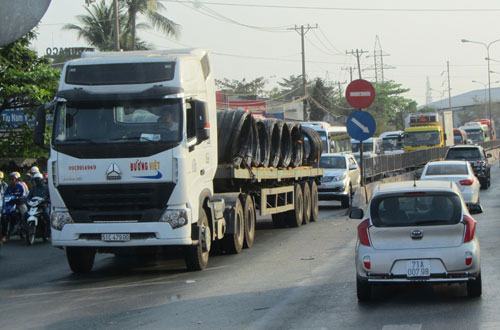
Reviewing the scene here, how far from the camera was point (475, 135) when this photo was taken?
8475 cm

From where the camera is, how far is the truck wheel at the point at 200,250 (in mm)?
14047

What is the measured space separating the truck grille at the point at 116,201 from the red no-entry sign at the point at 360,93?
12.3 meters

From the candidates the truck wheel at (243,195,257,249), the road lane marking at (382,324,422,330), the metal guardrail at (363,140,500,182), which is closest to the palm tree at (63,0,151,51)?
the metal guardrail at (363,140,500,182)

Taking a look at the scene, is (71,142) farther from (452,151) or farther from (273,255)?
(452,151)

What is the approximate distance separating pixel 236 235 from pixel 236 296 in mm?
4707

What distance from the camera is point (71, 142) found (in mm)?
13344

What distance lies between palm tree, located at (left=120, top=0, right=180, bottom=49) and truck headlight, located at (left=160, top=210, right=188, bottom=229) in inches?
1453

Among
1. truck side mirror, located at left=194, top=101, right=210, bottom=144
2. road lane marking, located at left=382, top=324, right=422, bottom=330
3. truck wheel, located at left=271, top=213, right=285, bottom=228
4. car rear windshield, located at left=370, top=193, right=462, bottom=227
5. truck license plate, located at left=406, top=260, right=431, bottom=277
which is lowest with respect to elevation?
truck wheel, located at left=271, top=213, right=285, bottom=228

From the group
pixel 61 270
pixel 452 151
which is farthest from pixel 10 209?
pixel 452 151

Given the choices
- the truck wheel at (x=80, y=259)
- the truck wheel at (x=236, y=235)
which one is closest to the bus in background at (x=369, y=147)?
the truck wheel at (x=236, y=235)

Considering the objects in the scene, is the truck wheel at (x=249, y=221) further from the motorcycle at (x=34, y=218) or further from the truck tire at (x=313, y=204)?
the truck tire at (x=313, y=204)

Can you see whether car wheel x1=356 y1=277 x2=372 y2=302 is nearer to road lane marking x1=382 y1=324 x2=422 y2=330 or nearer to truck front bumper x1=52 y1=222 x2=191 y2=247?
road lane marking x1=382 y1=324 x2=422 y2=330

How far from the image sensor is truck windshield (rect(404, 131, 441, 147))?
5500 centimetres

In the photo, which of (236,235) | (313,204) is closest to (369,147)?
(313,204)
